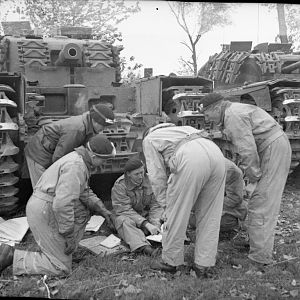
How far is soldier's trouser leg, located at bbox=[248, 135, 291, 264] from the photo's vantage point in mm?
4699

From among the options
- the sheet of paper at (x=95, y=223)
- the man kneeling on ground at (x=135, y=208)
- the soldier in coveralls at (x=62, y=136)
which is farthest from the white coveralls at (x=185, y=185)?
the sheet of paper at (x=95, y=223)

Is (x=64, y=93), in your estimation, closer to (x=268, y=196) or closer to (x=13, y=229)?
(x=13, y=229)

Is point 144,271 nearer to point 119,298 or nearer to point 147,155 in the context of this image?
point 119,298

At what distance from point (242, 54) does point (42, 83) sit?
16.0ft

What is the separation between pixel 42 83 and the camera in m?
8.55

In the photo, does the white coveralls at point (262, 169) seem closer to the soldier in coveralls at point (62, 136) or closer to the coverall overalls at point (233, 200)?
the coverall overalls at point (233, 200)

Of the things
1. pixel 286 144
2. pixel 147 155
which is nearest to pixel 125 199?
pixel 147 155

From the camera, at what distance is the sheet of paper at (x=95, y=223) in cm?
583

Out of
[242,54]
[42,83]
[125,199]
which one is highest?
[242,54]

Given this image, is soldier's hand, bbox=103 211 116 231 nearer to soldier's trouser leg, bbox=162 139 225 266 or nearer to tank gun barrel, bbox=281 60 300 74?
soldier's trouser leg, bbox=162 139 225 266

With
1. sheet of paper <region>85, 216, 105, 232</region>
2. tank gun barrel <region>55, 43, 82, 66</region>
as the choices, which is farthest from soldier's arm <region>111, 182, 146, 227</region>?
tank gun barrel <region>55, 43, 82, 66</region>

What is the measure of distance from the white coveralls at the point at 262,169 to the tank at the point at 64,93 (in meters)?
2.27

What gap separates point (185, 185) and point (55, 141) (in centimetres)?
219

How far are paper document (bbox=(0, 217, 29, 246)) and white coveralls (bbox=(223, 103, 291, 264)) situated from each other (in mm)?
2633
